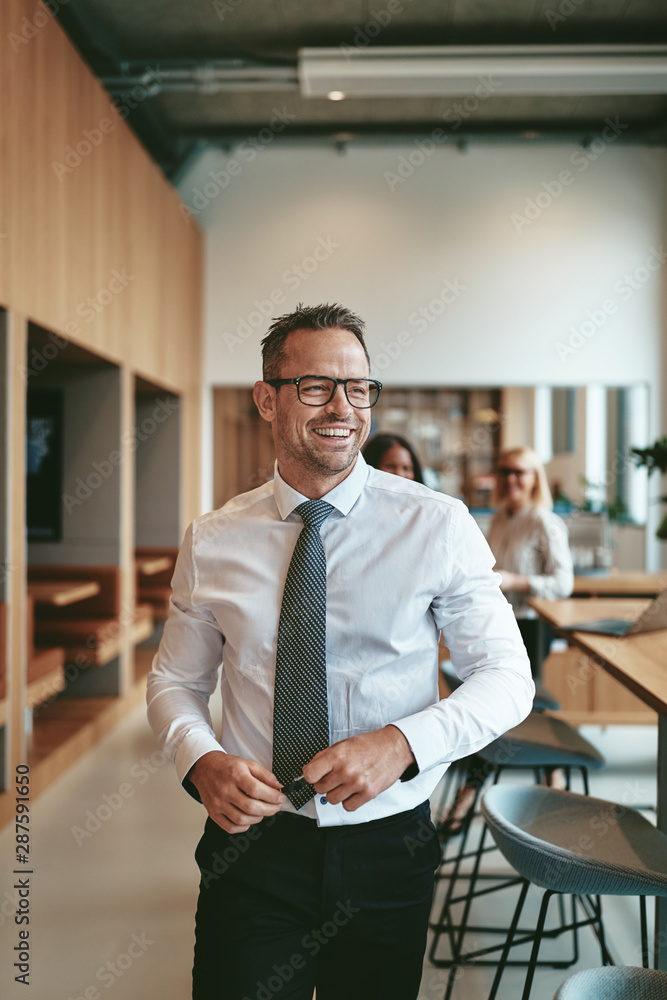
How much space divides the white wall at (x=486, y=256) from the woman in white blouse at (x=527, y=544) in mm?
3358

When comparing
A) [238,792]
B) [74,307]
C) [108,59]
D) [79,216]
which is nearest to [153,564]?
[74,307]

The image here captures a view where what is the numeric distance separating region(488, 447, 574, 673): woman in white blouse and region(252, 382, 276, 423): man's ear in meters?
2.07

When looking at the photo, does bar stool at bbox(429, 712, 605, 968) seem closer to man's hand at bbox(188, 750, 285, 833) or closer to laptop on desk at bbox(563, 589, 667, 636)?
laptop on desk at bbox(563, 589, 667, 636)

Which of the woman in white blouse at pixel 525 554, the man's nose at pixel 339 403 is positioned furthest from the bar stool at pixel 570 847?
the woman in white blouse at pixel 525 554

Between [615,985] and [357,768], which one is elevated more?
[357,768]

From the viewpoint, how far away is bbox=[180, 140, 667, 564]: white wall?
6.93 m

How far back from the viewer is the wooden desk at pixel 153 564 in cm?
554

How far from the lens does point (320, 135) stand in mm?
6887

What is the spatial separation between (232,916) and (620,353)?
6.56m

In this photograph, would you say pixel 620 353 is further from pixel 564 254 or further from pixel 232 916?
pixel 232 916

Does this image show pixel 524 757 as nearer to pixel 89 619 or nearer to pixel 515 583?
pixel 515 583

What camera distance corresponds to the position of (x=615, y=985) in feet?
3.84

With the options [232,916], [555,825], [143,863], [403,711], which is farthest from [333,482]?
[143,863]

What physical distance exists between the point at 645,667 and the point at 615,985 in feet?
3.18
